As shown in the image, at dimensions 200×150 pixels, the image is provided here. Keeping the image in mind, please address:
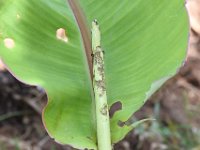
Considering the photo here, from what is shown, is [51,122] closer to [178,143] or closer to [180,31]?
[180,31]

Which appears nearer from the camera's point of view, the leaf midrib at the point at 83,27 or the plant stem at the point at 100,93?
the plant stem at the point at 100,93

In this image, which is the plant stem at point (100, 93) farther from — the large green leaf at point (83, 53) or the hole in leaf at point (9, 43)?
the hole in leaf at point (9, 43)

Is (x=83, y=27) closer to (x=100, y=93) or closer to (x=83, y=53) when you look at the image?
(x=83, y=53)

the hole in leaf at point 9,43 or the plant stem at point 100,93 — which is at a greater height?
the hole in leaf at point 9,43

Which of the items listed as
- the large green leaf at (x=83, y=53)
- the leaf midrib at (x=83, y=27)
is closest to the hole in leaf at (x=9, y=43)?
the large green leaf at (x=83, y=53)

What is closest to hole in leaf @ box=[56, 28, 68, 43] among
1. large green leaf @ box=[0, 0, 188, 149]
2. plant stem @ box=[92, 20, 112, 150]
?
large green leaf @ box=[0, 0, 188, 149]

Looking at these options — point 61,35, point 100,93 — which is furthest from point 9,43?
point 100,93
